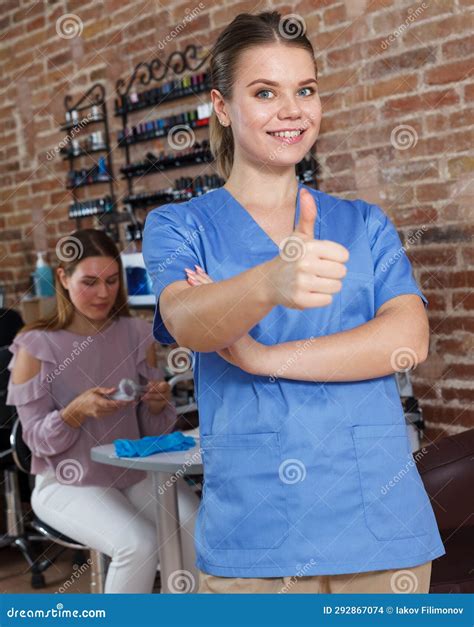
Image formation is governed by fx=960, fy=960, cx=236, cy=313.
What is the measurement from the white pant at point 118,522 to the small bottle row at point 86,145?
6.71 ft

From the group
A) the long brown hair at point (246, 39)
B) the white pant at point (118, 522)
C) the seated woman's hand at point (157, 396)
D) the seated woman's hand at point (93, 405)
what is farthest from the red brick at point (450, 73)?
the long brown hair at point (246, 39)

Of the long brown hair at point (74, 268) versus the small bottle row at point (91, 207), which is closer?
the long brown hair at point (74, 268)

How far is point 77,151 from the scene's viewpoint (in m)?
4.64

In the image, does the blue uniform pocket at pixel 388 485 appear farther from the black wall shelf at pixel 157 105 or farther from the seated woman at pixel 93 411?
the black wall shelf at pixel 157 105

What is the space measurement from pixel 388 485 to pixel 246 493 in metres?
0.19

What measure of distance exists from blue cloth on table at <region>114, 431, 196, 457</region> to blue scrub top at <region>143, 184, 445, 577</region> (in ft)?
3.52

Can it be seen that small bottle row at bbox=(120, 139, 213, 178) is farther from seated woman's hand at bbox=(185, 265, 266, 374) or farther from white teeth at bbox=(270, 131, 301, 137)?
seated woman's hand at bbox=(185, 265, 266, 374)

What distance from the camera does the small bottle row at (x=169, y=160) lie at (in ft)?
12.8

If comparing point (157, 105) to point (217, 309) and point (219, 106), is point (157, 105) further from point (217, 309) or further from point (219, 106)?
point (217, 309)

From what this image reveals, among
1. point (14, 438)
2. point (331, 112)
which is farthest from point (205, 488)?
point (331, 112)

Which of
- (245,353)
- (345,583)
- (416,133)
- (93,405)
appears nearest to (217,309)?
(245,353)

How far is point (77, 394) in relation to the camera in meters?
3.02

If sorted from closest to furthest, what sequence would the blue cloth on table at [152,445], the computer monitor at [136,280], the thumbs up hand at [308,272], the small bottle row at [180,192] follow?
1. the thumbs up hand at [308,272]
2. the blue cloth on table at [152,445]
3. the small bottle row at [180,192]
4. the computer monitor at [136,280]

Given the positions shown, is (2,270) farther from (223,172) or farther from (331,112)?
(223,172)
